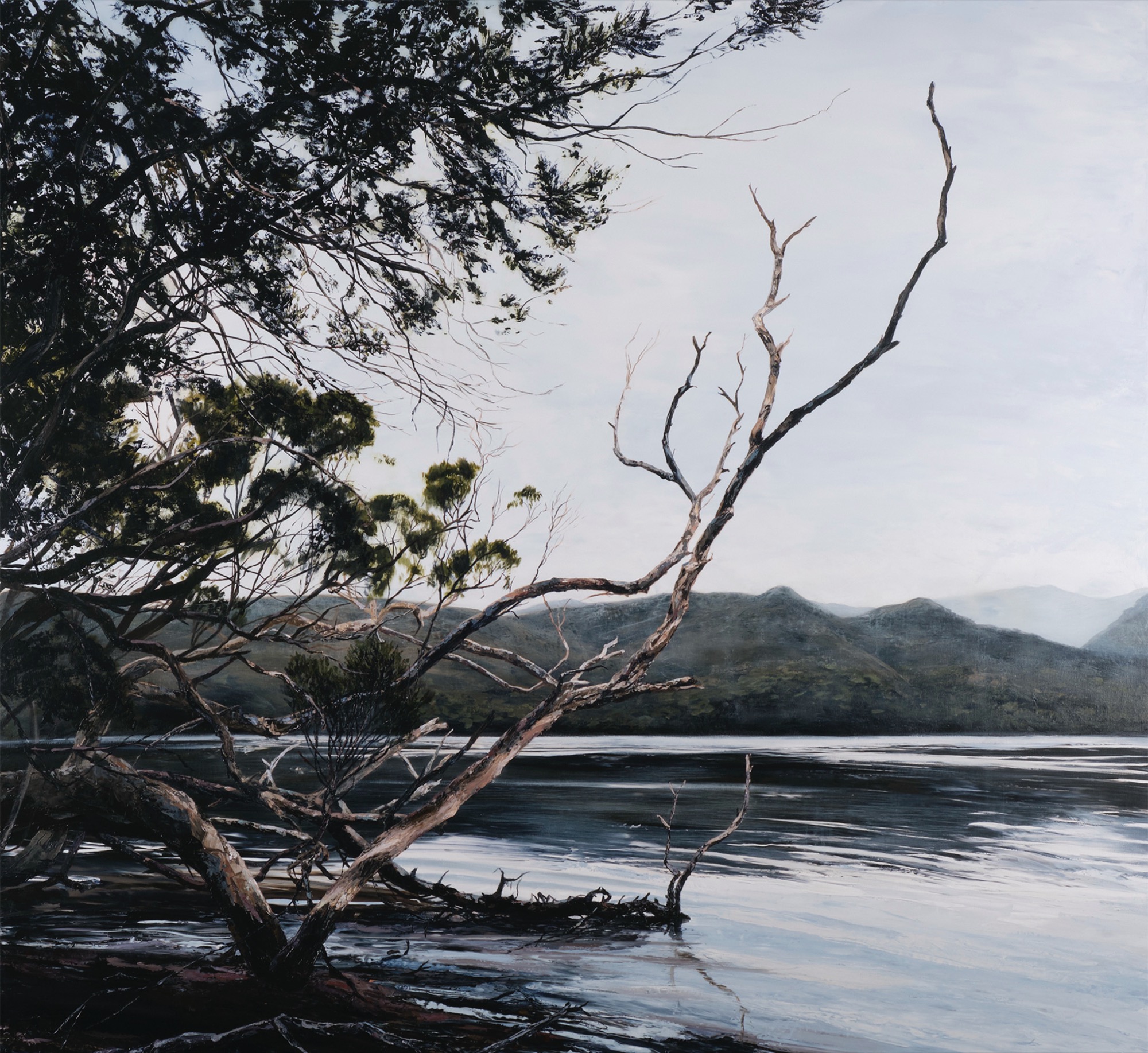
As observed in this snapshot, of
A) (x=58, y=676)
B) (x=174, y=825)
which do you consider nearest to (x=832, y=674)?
(x=174, y=825)

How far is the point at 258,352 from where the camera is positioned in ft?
11.4

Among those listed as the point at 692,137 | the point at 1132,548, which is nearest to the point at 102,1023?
the point at 692,137

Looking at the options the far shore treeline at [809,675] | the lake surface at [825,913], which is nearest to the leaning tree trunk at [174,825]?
the far shore treeline at [809,675]

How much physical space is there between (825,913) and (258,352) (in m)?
4.13

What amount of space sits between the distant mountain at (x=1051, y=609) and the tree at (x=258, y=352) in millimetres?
2526

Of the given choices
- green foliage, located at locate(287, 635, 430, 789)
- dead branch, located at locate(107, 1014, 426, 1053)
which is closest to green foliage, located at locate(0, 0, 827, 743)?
green foliage, located at locate(287, 635, 430, 789)

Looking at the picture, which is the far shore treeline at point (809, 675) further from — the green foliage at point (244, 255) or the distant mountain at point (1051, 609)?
the green foliage at point (244, 255)

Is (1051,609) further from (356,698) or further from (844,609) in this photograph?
(356,698)

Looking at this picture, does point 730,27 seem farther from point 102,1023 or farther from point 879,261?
point 102,1023

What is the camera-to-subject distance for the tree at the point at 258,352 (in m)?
2.92

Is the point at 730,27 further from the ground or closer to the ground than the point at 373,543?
further from the ground

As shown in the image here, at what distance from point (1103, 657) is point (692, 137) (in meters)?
4.27

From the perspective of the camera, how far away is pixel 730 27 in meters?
3.41

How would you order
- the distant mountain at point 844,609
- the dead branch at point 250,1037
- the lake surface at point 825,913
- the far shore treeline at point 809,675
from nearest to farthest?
1. the dead branch at point 250,1037
2. the lake surface at point 825,913
3. the far shore treeline at point 809,675
4. the distant mountain at point 844,609
